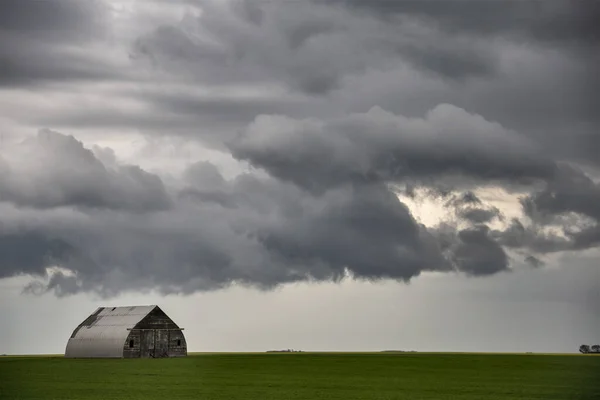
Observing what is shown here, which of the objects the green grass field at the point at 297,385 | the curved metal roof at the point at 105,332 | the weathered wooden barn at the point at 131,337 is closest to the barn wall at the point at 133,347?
the weathered wooden barn at the point at 131,337

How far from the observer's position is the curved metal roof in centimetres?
14625

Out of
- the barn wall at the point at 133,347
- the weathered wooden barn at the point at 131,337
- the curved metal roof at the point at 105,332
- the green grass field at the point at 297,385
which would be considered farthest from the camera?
the curved metal roof at the point at 105,332

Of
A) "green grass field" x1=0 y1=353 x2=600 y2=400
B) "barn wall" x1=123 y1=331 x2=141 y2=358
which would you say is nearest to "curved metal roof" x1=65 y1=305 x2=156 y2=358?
"barn wall" x1=123 y1=331 x2=141 y2=358

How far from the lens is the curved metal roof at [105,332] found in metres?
146

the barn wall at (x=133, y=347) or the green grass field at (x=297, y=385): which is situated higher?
the barn wall at (x=133, y=347)

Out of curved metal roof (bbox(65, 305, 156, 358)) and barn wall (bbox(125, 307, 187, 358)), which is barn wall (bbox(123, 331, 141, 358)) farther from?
curved metal roof (bbox(65, 305, 156, 358))

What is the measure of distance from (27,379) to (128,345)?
6396 cm

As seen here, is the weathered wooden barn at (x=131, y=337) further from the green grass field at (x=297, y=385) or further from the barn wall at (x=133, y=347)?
the green grass field at (x=297, y=385)

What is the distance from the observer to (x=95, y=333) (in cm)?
15162

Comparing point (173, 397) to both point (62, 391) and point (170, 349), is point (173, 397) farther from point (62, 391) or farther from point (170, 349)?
point (170, 349)

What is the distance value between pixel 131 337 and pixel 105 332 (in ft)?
22.0

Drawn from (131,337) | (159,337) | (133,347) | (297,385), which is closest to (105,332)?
(131,337)

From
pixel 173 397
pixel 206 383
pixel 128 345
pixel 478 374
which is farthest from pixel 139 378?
pixel 128 345

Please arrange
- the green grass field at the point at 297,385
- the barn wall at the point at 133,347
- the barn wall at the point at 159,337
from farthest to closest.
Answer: the barn wall at the point at 159,337
the barn wall at the point at 133,347
the green grass field at the point at 297,385
